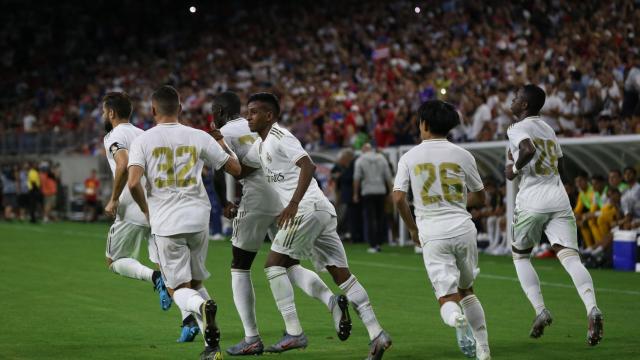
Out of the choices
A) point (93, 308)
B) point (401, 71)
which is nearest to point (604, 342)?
point (93, 308)

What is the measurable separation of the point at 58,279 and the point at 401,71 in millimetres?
16035

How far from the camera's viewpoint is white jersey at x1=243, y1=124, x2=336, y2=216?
8.65 metres

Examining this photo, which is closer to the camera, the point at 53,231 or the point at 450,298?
the point at 450,298

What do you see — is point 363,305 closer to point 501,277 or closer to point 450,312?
point 450,312

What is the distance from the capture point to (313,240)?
877cm

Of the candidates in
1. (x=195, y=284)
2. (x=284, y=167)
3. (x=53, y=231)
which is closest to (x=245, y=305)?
(x=195, y=284)

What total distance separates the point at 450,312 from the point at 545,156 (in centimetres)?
288

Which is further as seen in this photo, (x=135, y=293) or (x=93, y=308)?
(x=135, y=293)

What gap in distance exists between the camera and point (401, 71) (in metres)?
30.0

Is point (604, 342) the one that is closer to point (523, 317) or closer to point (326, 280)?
point (523, 317)

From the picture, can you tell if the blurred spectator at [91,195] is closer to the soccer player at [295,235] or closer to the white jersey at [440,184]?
the soccer player at [295,235]

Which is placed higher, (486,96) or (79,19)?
(79,19)

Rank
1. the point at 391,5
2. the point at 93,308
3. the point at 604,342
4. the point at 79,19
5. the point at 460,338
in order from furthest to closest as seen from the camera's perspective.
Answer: the point at 79,19 < the point at 391,5 < the point at 93,308 < the point at 604,342 < the point at 460,338

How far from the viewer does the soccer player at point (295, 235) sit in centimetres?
862
